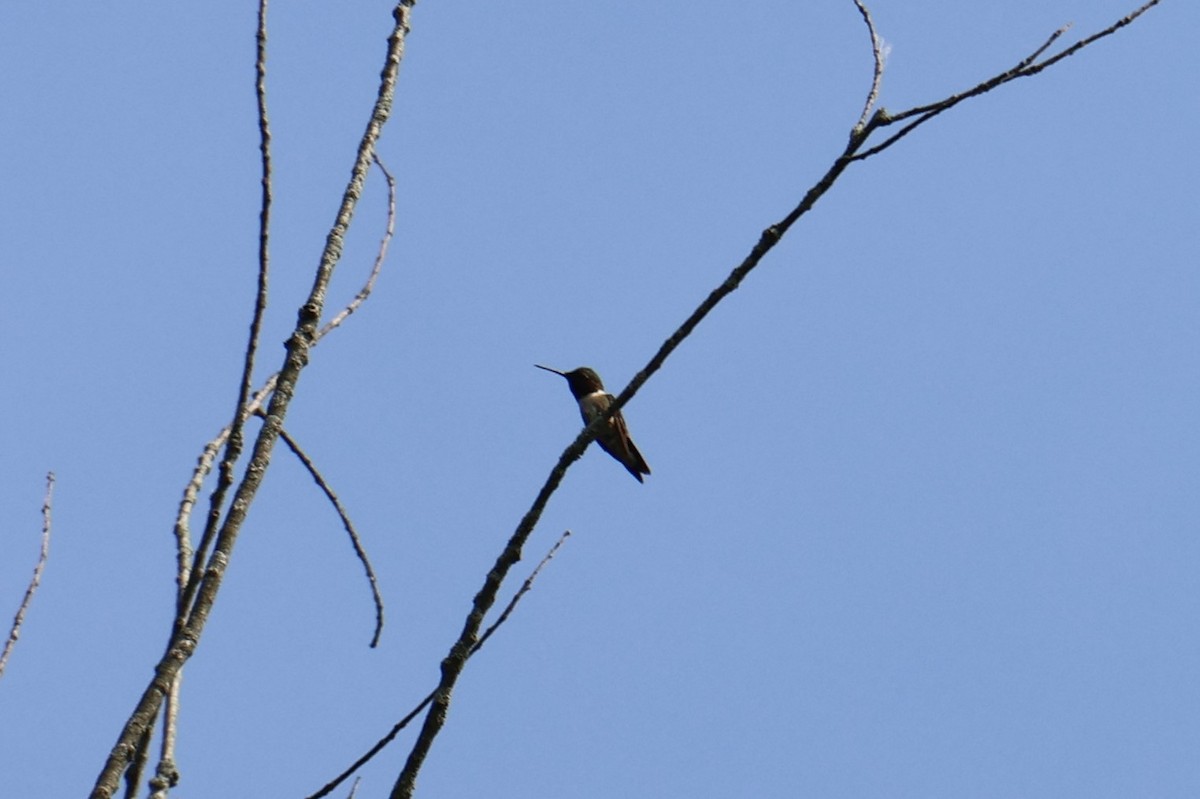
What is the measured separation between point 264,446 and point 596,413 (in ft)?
22.6

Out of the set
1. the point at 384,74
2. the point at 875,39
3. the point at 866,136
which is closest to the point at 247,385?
the point at 384,74

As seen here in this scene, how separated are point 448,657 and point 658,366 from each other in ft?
3.30

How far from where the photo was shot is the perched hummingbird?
995 cm

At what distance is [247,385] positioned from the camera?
114 inches

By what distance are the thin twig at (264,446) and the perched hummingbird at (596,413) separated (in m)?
6.08

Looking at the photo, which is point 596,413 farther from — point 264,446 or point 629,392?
point 264,446

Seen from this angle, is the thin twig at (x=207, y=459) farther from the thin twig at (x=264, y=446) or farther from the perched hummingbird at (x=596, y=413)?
the perched hummingbird at (x=596, y=413)

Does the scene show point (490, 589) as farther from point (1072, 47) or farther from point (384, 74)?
point (1072, 47)

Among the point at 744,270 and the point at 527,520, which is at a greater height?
the point at 744,270

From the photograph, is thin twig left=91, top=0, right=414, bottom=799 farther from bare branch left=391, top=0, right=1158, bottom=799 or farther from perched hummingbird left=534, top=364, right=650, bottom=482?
perched hummingbird left=534, top=364, right=650, bottom=482

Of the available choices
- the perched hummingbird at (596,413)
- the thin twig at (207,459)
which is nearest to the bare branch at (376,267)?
the thin twig at (207,459)

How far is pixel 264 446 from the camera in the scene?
301cm

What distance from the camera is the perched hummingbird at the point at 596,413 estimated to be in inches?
392

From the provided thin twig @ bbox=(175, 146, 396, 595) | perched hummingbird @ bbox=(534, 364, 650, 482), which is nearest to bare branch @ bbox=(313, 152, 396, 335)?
thin twig @ bbox=(175, 146, 396, 595)
